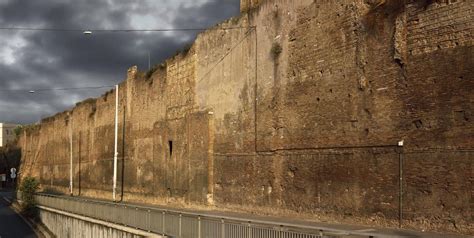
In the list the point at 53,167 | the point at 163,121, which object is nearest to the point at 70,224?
the point at 163,121

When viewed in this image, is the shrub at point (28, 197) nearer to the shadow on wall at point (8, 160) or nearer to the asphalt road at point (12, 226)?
the asphalt road at point (12, 226)

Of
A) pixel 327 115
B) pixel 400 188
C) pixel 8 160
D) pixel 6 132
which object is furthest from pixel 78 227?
pixel 6 132

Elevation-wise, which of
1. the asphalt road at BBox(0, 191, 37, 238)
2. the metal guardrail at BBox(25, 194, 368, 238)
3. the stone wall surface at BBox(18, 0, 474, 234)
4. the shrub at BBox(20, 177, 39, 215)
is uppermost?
the stone wall surface at BBox(18, 0, 474, 234)

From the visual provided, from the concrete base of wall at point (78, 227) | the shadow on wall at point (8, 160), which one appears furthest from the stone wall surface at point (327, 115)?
the shadow on wall at point (8, 160)

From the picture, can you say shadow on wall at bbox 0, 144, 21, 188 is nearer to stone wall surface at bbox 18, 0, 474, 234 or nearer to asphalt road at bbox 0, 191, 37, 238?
asphalt road at bbox 0, 191, 37, 238

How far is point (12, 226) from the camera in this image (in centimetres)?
3681

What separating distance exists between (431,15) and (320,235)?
27.6 ft

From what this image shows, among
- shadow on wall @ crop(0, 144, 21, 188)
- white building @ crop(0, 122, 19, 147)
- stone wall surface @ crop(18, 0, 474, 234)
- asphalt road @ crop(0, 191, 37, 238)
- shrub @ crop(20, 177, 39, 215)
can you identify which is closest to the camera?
stone wall surface @ crop(18, 0, 474, 234)

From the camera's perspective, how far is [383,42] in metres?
17.1

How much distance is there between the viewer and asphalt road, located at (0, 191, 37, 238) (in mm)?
33250

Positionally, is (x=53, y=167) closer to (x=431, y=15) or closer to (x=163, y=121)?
(x=163, y=121)

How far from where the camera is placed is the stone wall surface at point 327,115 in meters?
15.0

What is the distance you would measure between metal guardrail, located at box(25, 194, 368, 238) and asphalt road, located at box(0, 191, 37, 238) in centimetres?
1014

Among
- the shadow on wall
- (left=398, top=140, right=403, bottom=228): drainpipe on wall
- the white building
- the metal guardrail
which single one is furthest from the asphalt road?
the white building
